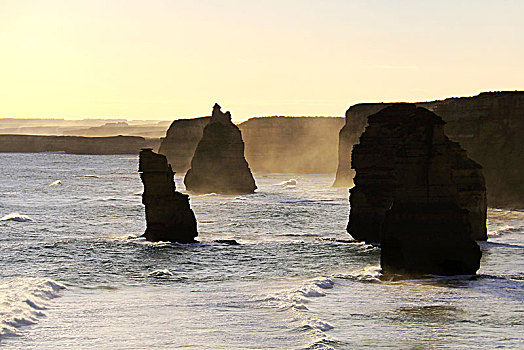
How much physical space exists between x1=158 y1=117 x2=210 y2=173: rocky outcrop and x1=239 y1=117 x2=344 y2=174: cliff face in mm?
24828

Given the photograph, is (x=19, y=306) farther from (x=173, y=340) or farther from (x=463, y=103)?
(x=463, y=103)

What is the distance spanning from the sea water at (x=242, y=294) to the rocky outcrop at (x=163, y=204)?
0.85 m

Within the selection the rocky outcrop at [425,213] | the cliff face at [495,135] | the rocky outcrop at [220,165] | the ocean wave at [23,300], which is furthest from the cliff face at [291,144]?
the ocean wave at [23,300]

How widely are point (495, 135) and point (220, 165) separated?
29.2 m

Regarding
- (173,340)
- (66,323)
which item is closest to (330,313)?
(173,340)

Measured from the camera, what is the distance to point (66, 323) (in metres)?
18.5

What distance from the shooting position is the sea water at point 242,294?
16.8 metres

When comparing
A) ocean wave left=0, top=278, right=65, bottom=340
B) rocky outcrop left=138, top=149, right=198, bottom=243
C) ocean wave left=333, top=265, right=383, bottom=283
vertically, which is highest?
rocky outcrop left=138, top=149, right=198, bottom=243

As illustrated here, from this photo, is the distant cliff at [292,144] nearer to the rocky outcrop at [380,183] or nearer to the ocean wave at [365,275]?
the rocky outcrop at [380,183]

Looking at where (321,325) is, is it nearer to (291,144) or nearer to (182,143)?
(182,143)

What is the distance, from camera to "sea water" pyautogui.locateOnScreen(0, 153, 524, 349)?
16.8 metres

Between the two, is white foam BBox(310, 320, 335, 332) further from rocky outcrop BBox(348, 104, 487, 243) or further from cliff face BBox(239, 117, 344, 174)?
cliff face BBox(239, 117, 344, 174)

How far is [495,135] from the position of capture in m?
64.5

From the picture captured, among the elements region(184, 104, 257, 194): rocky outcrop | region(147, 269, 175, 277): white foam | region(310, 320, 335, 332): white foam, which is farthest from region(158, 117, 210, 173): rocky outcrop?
region(310, 320, 335, 332): white foam
